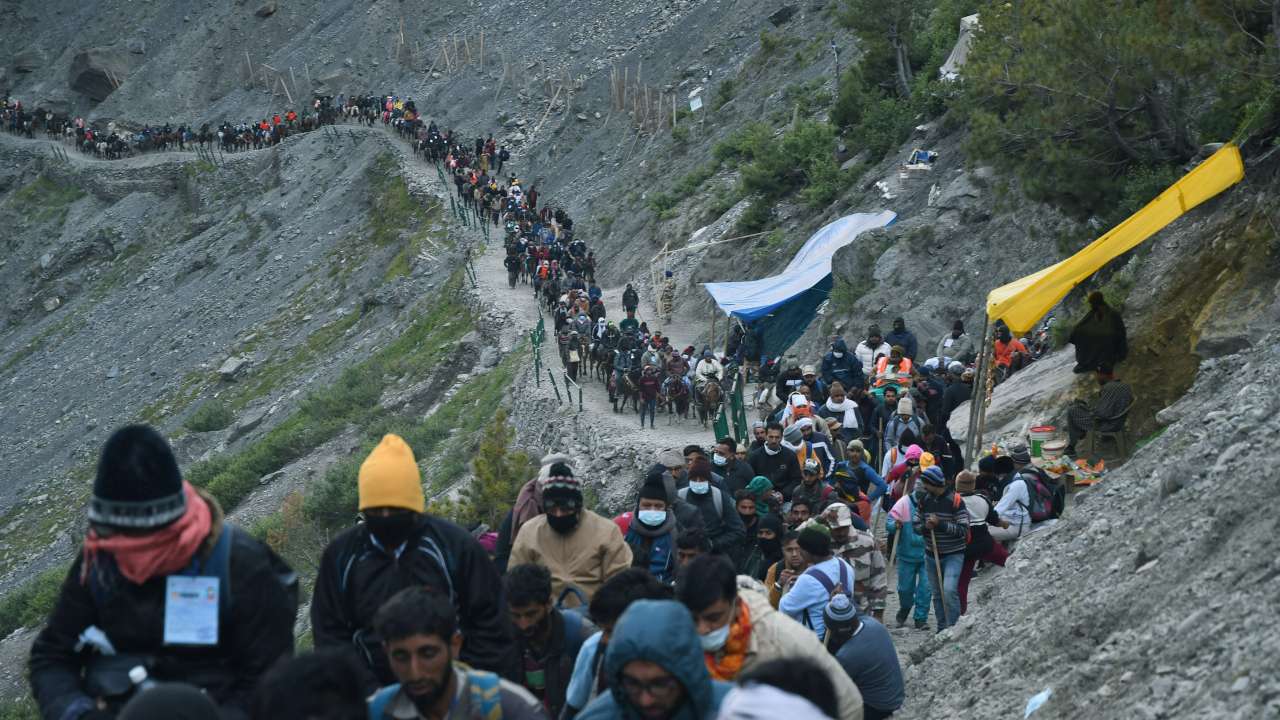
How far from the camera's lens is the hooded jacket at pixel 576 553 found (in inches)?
246

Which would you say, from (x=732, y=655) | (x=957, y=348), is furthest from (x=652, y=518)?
(x=957, y=348)

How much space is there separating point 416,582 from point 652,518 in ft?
9.40

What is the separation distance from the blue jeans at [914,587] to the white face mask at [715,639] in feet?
18.1

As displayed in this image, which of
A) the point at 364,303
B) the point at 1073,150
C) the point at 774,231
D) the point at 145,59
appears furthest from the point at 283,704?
the point at 145,59

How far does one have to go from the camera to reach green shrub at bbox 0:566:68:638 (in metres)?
27.5

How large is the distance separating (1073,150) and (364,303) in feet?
91.2

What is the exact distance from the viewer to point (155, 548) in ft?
12.5

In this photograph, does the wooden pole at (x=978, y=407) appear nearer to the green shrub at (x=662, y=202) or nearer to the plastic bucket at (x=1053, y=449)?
the plastic bucket at (x=1053, y=449)

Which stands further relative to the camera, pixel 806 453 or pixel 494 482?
pixel 494 482

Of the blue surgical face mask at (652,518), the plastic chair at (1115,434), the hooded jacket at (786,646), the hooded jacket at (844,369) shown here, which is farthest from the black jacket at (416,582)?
the hooded jacket at (844,369)

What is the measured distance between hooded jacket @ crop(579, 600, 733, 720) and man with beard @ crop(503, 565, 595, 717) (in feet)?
4.58

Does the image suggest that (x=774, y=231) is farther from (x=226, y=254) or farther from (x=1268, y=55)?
(x=226, y=254)

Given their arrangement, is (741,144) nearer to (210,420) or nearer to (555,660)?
(210,420)

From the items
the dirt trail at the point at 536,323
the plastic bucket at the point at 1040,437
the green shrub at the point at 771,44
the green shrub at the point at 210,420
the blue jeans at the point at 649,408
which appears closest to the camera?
the plastic bucket at the point at 1040,437
